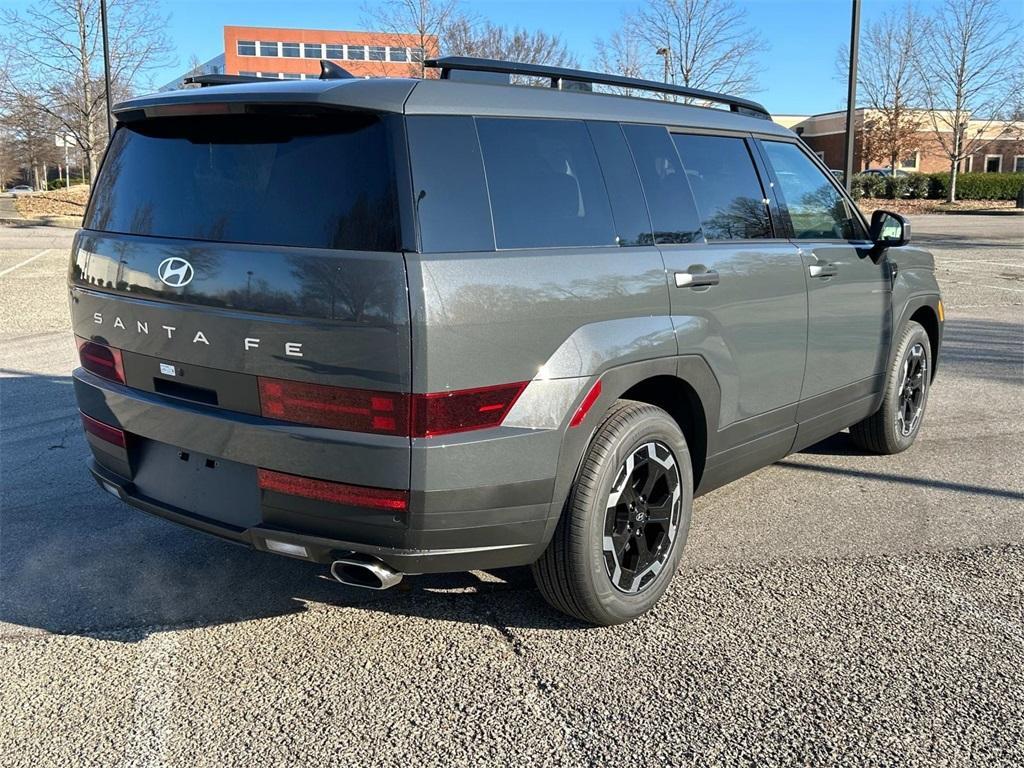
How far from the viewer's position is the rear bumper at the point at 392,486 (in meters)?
2.82

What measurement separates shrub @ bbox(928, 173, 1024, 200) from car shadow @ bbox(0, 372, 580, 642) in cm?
4842

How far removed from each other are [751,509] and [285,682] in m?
2.70

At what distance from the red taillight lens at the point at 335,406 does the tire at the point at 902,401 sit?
3681 millimetres

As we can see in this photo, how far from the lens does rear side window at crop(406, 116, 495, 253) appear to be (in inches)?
110

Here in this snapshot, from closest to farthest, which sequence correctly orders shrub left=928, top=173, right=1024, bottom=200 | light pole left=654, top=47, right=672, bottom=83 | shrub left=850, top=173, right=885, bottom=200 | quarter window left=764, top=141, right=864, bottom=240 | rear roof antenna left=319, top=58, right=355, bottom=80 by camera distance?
1. rear roof antenna left=319, top=58, right=355, bottom=80
2. quarter window left=764, top=141, right=864, bottom=240
3. light pole left=654, top=47, right=672, bottom=83
4. shrub left=850, top=173, right=885, bottom=200
5. shrub left=928, top=173, right=1024, bottom=200

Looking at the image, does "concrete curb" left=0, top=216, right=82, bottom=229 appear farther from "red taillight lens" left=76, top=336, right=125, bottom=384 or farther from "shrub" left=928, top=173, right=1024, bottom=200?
"shrub" left=928, top=173, right=1024, bottom=200

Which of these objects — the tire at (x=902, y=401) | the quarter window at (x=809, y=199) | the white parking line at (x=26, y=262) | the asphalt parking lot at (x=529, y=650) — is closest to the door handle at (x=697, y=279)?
the quarter window at (x=809, y=199)

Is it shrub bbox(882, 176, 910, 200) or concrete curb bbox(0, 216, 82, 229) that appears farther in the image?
shrub bbox(882, 176, 910, 200)

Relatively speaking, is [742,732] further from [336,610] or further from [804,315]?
[804,315]

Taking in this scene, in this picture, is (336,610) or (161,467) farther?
(336,610)

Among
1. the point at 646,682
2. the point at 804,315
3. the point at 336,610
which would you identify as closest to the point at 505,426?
the point at 646,682

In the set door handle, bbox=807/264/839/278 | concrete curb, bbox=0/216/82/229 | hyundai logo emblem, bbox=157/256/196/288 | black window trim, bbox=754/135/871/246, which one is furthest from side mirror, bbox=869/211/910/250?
concrete curb, bbox=0/216/82/229

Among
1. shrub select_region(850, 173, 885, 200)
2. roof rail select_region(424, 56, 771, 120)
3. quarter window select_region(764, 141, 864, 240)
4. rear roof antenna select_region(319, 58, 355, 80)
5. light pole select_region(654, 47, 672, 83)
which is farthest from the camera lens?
shrub select_region(850, 173, 885, 200)

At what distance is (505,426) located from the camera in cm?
295
